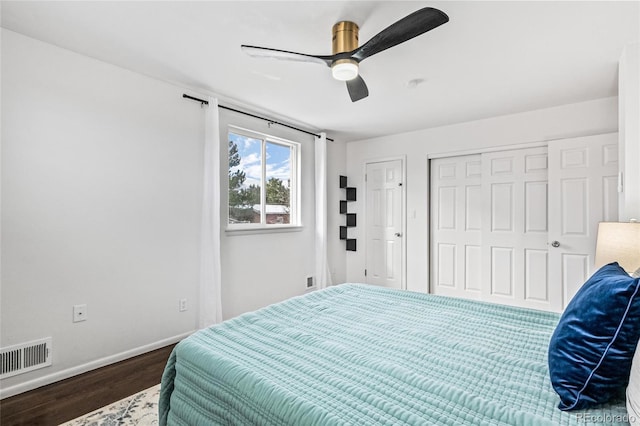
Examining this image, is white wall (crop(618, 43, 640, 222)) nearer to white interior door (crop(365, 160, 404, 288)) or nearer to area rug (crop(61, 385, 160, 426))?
white interior door (crop(365, 160, 404, 288))

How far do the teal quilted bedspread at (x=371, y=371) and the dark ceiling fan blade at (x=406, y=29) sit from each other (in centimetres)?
149

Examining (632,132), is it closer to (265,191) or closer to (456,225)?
(456,225)

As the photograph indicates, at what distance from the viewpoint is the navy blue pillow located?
89 centimetres

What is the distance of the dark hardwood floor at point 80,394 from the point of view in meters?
1.88

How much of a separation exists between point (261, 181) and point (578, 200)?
3398mm

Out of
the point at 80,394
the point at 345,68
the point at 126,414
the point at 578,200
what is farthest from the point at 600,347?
the point at 578,200

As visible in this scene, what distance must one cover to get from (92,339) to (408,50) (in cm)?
318

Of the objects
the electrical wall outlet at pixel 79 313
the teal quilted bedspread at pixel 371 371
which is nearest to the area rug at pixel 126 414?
the teal quilted bedspread at pixel 371 371

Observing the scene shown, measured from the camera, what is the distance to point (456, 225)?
14.0ft

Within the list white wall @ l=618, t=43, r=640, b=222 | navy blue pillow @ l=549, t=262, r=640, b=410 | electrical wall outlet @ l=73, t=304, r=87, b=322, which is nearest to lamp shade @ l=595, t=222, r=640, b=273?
white wall @ l=618, t=43, r=640, b=222

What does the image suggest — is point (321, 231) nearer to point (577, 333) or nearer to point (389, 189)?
point (389, 189)

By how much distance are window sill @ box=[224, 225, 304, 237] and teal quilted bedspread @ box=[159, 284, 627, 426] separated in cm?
174

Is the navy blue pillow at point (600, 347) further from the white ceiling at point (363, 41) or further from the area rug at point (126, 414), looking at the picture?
the area rug at point (126, 414)

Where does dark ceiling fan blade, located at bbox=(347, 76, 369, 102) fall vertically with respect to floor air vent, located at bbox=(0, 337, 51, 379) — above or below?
above
